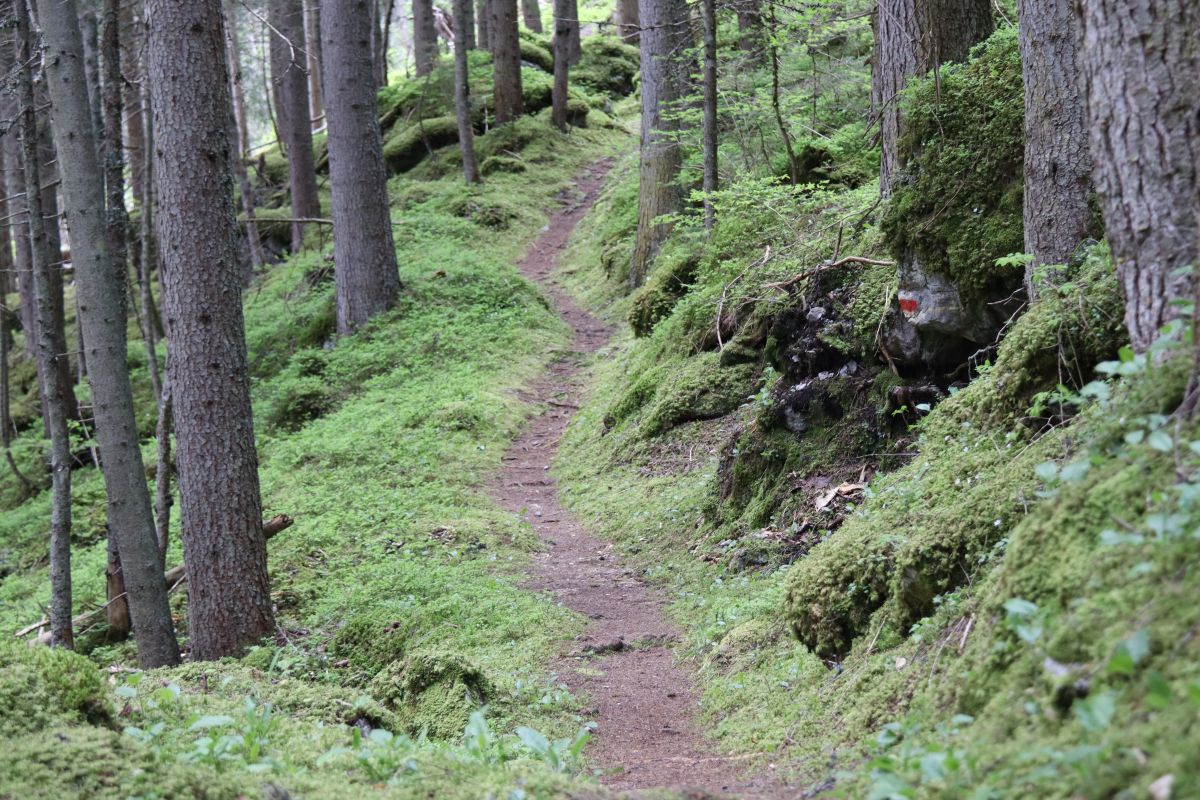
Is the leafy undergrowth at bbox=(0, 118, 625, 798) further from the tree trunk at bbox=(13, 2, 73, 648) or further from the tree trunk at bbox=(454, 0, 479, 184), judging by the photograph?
the tree trunk at bbox=(13, 2, 73, 648)

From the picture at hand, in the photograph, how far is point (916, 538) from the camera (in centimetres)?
389

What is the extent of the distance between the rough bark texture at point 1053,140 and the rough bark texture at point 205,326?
5139 millimetres

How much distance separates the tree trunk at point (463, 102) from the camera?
64.3ft

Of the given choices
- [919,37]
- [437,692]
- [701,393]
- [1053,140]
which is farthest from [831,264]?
[437,692]

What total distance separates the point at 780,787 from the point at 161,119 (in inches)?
234

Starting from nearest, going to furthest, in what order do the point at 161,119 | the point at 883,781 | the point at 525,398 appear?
the point at 883,781, the point at 161,119, the point at 525,398

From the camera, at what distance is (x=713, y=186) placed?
11.1 meters

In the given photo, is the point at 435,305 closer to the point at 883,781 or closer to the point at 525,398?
the point at 525,398

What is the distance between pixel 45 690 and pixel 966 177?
503 centimetres

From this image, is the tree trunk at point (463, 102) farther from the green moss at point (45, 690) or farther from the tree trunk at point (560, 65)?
the green moss at point (45, 690)

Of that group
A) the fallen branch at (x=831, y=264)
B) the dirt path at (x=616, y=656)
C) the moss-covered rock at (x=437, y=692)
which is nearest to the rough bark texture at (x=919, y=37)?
the fallen branch at (x=831, y=264)

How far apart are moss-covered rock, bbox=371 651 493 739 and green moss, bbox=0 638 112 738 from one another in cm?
194

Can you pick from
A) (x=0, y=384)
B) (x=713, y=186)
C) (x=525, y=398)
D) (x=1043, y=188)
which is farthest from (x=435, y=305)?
(x=1043, y=188)

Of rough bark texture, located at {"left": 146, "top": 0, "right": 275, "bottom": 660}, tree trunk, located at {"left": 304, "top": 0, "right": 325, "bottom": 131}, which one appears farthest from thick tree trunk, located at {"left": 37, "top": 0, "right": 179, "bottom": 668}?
tree trunk, located at {"left": 304, "top": 0, "right": 325, "bottom": 131}
